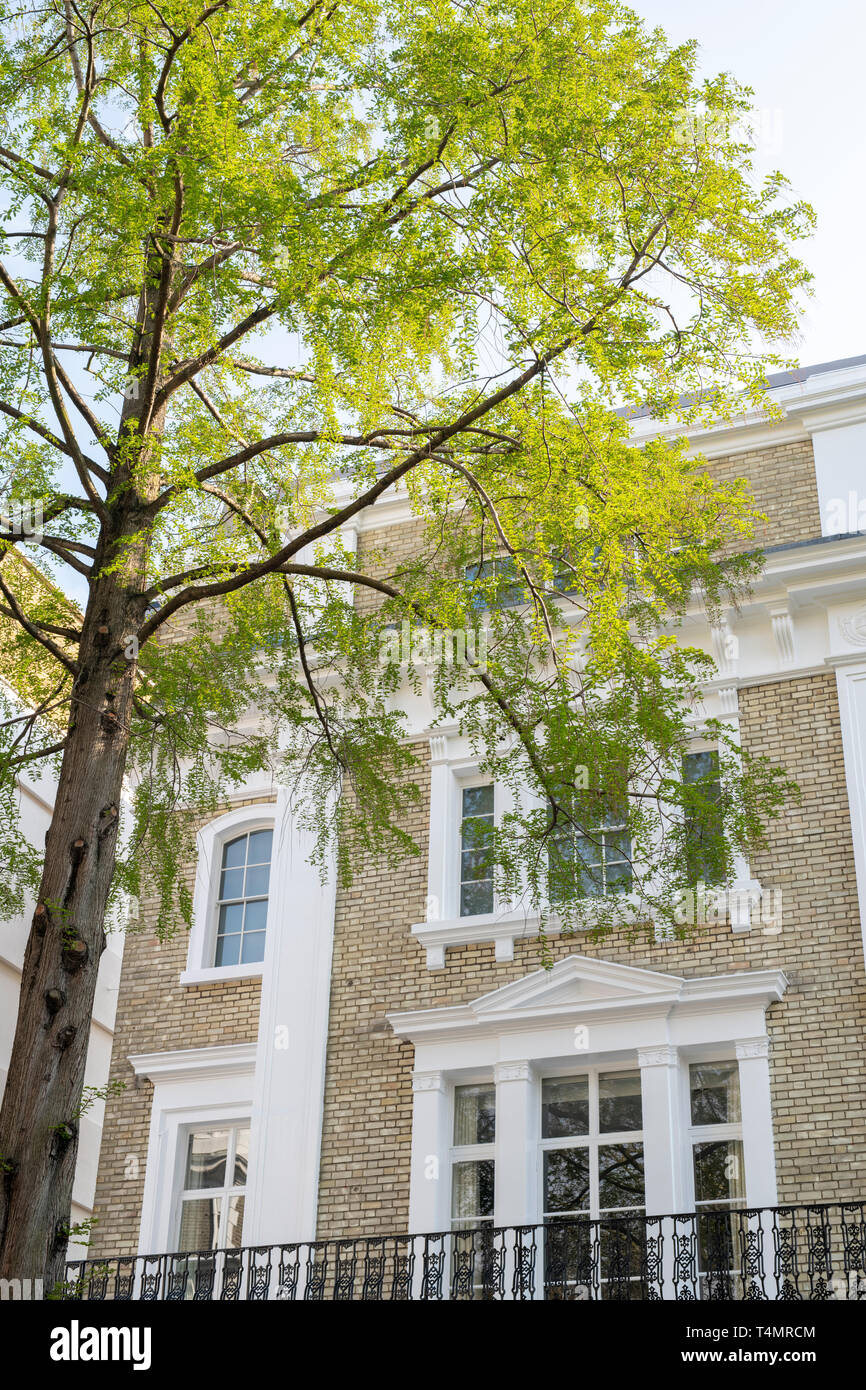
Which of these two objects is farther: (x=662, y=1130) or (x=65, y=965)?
(x=662, y=1130)

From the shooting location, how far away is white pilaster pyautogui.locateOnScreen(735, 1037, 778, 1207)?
42.3 ft

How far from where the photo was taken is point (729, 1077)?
13852 millimetres

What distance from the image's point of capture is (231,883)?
1744 cm

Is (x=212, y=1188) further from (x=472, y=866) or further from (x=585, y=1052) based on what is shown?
(x=585, y=1052)

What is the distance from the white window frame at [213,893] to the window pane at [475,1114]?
Answer: 2.77 metres

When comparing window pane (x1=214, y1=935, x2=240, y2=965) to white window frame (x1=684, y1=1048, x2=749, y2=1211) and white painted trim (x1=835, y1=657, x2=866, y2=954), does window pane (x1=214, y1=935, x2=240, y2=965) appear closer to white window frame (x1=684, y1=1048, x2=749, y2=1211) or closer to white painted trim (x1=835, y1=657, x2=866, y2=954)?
white window frame (x1=684, y1=1048, x2=749, y2=1211)

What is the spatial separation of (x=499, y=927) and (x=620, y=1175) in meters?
2.65

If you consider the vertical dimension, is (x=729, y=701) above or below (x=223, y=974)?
above

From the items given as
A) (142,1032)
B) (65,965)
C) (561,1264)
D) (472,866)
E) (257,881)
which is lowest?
(561,1264)

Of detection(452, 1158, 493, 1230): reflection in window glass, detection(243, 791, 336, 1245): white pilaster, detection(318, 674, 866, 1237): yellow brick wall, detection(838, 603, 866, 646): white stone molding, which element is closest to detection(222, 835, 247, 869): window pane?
detection(243, 791, 336, 1245): white pilaster

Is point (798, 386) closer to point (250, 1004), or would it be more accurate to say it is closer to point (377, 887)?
point (377, 887)

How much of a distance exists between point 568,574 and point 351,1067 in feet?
21.4


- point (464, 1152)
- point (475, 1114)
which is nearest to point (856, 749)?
point (475, 1114)
